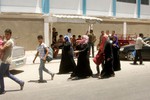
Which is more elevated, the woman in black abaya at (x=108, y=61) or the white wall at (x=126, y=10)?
the white wall at (x=126, y=10)

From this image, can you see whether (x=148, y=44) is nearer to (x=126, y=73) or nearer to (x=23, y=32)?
(x=126, y=73)

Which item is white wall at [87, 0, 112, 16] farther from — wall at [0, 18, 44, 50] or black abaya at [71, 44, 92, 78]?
black abaya at [71, 44, 92, 78]

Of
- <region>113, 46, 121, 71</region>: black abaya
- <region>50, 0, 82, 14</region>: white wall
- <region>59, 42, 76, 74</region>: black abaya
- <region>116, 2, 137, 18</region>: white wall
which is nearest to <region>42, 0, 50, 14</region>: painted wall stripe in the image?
<region>50, 0, 82, 14</region>: white wall

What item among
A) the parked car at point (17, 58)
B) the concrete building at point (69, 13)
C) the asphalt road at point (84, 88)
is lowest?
the asphalt road at point (84, 88)

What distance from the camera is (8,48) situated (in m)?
9.01

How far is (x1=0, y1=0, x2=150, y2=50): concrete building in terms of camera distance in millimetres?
24188

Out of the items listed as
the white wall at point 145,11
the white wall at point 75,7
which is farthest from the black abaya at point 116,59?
the white wall at point 145,11

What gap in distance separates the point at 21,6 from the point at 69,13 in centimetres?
493

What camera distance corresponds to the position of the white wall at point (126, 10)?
33.5 metres

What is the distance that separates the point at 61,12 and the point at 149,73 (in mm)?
15517

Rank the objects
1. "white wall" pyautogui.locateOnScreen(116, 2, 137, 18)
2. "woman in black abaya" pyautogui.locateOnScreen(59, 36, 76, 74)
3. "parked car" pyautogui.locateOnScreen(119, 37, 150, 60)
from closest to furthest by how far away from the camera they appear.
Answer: "woman in black abaya" pyautogui.locateOnScreen(59, 36, 76, 74)
"parked car" pyautogui.locateOnScreen(119, 37, 150, 60)
"white wall" pyautogui.locateOnScreen(116, 2, 137, 18)

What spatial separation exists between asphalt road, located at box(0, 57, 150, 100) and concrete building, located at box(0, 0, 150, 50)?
10.0 meters

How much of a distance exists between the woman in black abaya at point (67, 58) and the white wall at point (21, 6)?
12214 mm

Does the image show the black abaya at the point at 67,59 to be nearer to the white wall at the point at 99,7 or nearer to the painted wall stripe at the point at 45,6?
the painted wall stripe at the point at 45,6
